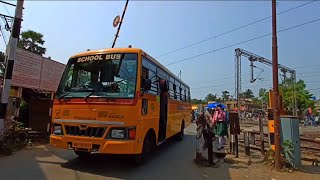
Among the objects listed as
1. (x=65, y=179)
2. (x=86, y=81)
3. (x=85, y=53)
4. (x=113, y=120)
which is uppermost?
(x=85, y=53)

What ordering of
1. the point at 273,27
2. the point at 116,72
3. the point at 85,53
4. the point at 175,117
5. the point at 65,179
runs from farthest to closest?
the point at 175,117 < the point at 273,27 < the point at 85,53 < the point at 116,72 < the point at 65,179

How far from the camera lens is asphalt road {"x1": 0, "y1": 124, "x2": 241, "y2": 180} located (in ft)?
24.6

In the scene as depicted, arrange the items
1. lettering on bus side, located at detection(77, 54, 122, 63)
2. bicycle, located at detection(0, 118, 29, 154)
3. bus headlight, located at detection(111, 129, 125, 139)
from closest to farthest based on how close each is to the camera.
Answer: bus headlight, located at detection(111, 129, 125, 139)
lettering on bus side, located at detection(77, 54, 122, 63)
bicycle, located at detection(0, 118, 29, 154)

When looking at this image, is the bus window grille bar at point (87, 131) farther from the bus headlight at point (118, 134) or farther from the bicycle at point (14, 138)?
the bicycle at point (14, 138)

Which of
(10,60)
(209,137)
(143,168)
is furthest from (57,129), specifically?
(209,137)

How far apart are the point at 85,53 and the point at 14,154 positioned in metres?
4.13

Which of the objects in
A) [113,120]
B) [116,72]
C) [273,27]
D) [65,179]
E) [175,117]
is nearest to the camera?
[65,179]

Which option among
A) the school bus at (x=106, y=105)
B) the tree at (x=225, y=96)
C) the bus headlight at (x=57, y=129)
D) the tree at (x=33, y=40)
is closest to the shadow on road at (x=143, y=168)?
the school bus at (x=106, y=105)

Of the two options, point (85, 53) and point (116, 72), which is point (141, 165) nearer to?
point (116, 72)

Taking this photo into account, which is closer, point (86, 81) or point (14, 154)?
point (86, 81)

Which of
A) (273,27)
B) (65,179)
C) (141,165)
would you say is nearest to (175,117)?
(141,165)

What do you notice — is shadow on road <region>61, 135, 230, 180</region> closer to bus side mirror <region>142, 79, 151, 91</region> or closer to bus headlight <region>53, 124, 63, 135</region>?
bus headlight <region>53, 124, 63, 135</region>

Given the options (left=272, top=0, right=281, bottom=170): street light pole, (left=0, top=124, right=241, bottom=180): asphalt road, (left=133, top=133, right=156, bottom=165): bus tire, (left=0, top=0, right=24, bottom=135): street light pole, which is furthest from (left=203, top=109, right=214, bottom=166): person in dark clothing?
(left=0, top=0, right=24, bottom=135): street light pole

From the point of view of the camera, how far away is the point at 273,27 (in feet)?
31.2
